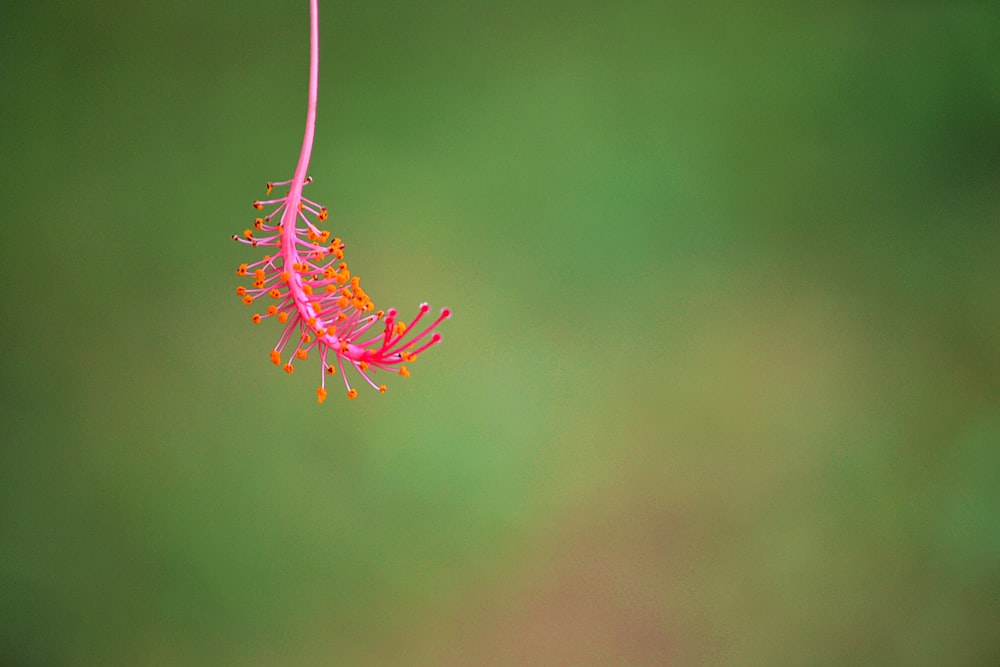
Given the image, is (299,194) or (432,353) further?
(432,353)

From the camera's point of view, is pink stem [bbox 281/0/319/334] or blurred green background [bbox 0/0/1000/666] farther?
blurred green background [bbox 0/0/1000/666]

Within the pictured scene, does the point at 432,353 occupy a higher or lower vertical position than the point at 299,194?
higher

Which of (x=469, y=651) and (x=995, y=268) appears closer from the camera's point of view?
(x=995, y=268)

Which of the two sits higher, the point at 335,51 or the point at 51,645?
the point at 335,51

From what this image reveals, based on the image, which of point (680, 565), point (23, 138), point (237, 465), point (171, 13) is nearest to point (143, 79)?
point (171, 13)

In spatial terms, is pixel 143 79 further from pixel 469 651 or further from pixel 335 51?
pixel 469 651

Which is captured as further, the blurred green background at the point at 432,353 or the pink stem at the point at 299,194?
the blurred green background at the point at 432,353

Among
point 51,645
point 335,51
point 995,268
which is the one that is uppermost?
point 995,268
